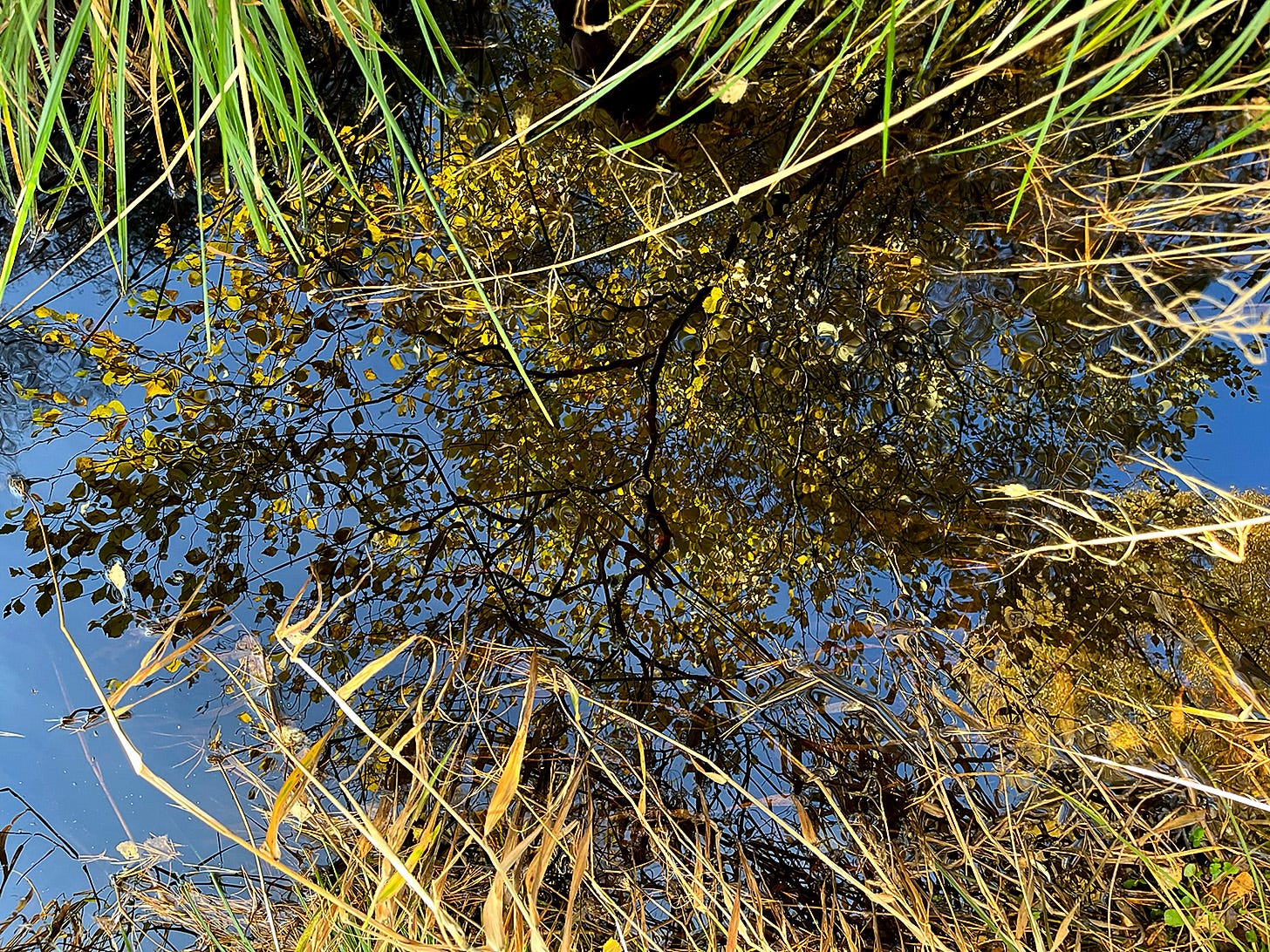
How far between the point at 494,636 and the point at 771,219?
130cm

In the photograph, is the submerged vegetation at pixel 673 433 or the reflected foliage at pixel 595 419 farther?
the reflected foliage at pixel 595 419

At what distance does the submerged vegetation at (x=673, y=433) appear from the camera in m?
1.56

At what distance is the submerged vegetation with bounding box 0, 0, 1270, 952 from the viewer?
156 cm

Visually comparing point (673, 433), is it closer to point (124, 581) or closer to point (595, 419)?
point (595, 419)

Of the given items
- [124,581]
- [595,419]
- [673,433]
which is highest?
[124,581]

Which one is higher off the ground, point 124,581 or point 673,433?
point 124,581

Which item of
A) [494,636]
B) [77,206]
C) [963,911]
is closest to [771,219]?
[494,636]

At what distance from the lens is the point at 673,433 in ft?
6.16

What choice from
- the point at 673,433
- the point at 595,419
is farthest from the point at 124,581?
the point at 673,433

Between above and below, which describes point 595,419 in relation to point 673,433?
above

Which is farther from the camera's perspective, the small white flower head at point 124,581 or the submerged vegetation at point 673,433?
the small white flower head at point 124,581

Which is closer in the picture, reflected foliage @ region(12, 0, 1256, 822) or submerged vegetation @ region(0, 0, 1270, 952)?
submerged vegetation @ region(0, 0, 1270, 952)

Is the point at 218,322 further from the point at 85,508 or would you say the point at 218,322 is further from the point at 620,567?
the point at 620,567

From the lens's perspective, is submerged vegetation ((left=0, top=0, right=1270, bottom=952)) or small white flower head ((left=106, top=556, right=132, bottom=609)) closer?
submerged vegetation ((left=0, top=0, right=1270, bottom=952))
